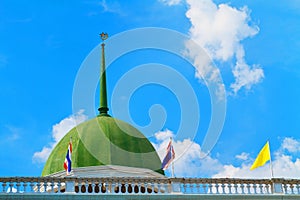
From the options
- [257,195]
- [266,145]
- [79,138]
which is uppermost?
[79,138]

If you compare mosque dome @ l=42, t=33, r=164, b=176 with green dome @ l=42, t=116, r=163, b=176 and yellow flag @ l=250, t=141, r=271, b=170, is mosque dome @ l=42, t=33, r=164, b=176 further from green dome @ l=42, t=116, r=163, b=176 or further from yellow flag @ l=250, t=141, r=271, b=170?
yellow flag @ l=250, t=141, r=271, b=170

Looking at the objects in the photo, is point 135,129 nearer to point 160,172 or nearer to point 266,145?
point 160,172

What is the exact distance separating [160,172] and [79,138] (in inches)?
187

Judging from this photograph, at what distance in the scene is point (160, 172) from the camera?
30.8m

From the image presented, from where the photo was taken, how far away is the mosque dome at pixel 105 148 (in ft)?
96.3

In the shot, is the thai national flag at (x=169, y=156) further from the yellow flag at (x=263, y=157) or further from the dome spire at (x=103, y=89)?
the dome spire at (x=103, y=89)

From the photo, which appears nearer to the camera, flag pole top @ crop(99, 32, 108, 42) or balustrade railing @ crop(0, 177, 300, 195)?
balustrade railing @ crop(0, 177, 300, 195)

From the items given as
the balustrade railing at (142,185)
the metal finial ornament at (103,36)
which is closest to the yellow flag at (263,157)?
the balustrade railing at (142,185)

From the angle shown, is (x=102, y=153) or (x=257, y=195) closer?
(x=257, y=195)

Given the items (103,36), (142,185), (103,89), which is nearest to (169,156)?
(142,185)

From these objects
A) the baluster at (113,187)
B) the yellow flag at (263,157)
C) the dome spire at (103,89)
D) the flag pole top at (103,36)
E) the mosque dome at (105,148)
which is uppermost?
the flag pole top at (103,36)

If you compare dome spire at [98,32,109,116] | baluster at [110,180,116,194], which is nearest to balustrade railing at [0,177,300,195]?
baluster at [110,180,116,194]

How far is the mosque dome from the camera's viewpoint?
29.3m

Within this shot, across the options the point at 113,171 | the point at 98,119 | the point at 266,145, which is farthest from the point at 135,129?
the point at 266,145
